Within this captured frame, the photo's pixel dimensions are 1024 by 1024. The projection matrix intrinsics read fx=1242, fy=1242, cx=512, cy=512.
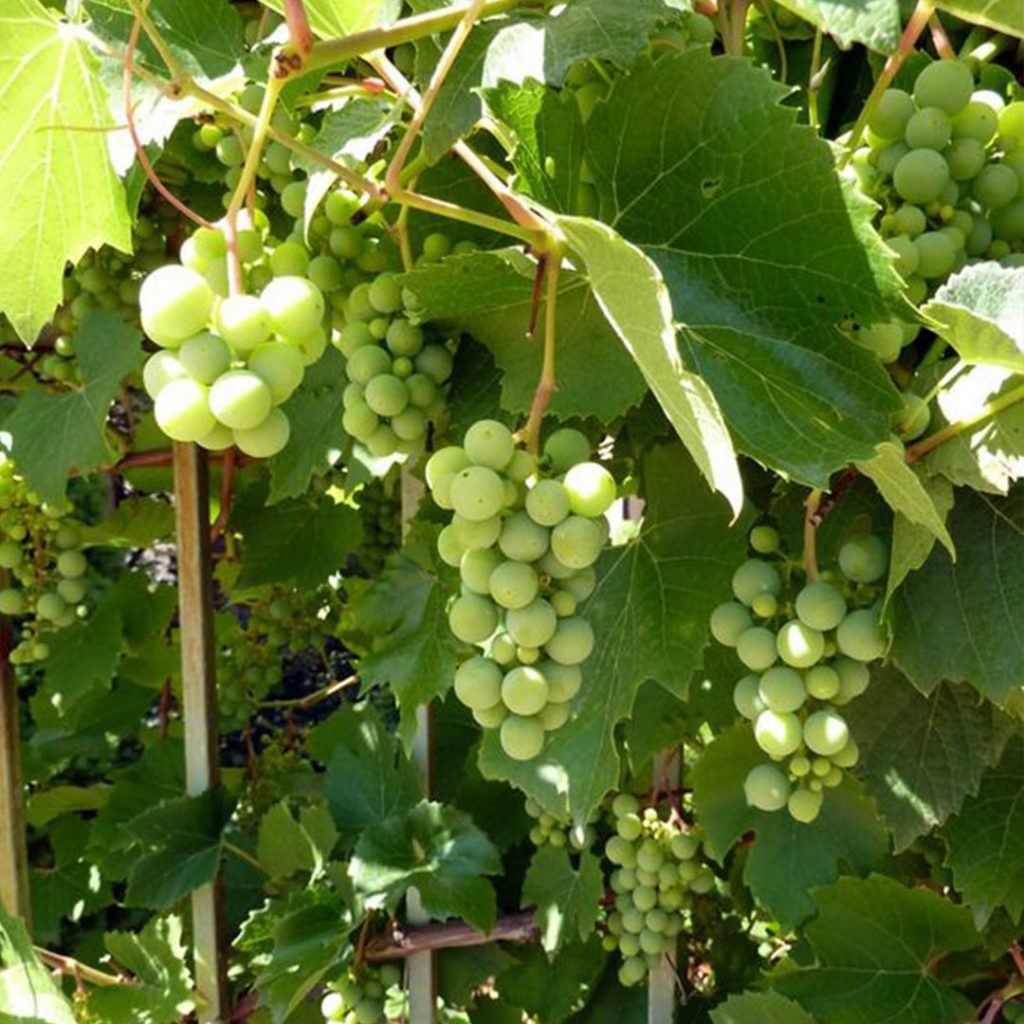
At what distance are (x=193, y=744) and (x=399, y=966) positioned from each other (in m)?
0.39

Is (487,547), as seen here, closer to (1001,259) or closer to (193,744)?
(1001,259)

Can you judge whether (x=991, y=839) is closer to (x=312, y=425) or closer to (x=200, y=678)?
(x=312, y=425)

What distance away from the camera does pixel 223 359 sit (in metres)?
0.60

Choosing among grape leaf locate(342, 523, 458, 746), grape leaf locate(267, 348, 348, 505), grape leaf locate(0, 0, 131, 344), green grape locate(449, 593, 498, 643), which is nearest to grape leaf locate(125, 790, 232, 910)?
grape leaf locate(342, 523, 458, 746)

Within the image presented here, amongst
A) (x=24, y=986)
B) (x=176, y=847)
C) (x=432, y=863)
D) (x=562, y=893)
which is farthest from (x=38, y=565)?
(x=562, y=893)

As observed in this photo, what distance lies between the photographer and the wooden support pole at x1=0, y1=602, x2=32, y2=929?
170 cm

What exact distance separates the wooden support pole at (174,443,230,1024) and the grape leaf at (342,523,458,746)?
0.39m

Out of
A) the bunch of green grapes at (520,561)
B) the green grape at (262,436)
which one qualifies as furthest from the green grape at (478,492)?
the green grape at (262,436)

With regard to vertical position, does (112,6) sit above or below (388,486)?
above

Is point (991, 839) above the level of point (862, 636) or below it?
below

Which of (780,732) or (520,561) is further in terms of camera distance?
(780,732)

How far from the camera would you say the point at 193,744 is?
1612mm

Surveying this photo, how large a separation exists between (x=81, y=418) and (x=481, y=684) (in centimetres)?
82

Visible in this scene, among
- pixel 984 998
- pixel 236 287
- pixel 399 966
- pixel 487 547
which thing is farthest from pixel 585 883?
pixel 236 287
